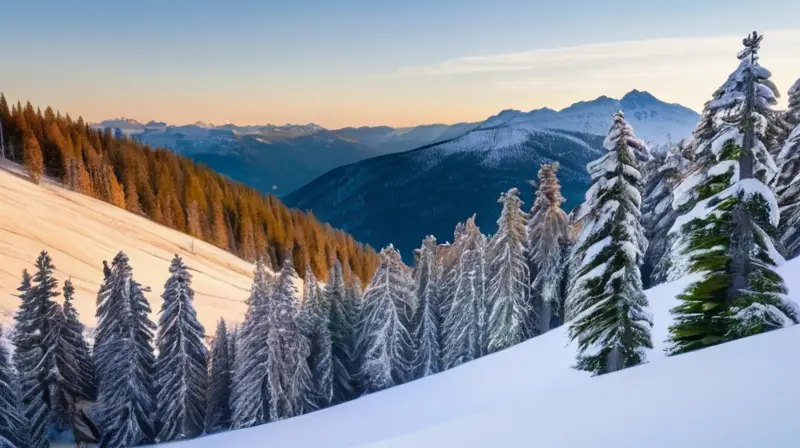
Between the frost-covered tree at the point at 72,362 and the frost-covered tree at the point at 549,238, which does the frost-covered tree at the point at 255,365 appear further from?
the frost-covered tree at the point at 549,238

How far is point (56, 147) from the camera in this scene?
96.4m

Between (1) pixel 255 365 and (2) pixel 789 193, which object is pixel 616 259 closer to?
(2) pixel 789 193

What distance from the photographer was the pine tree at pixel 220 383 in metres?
37.4

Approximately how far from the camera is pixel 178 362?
32875 millimetres

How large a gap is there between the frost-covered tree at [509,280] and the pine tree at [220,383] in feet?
67.4

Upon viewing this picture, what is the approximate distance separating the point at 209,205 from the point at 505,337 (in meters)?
86.9

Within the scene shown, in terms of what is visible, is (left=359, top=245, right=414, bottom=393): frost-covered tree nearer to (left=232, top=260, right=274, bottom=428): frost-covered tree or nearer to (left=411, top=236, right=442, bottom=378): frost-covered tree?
(left=411, top=236, right=442, bottom=378): frost-covered tree

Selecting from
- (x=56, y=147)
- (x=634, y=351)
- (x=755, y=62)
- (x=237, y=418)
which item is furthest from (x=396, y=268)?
(x=56, y=147)

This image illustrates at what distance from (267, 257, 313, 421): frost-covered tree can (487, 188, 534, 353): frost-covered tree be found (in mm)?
14002

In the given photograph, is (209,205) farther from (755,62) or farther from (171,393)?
(755,62)

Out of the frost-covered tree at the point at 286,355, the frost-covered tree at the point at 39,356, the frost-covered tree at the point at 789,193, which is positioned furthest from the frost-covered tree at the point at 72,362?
the frost-covered tree at the point at 789,193

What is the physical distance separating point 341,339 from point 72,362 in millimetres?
19207

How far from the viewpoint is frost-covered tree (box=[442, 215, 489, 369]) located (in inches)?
1484

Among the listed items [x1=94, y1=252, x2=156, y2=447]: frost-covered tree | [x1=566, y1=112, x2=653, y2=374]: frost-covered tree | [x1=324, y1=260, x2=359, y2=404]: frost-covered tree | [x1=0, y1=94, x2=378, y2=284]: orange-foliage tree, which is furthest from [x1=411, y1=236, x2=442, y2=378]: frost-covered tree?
[x1=0, y1=94, x2=378, y2=284]: orange-foliage tree
